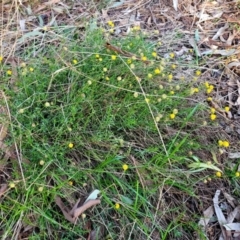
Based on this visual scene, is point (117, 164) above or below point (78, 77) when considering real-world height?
below

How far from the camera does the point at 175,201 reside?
64.0 inches

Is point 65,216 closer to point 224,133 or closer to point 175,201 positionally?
point 175,201

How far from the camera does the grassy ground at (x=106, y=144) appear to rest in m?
1.51

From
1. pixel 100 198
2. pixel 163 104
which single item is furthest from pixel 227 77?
pixel 100 198

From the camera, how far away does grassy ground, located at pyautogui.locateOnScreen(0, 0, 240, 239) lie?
4.96 ft

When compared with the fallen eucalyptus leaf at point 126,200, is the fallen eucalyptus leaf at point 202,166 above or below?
below

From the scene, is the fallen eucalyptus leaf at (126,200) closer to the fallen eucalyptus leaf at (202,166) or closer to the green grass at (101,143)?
the green grass at (101,143)

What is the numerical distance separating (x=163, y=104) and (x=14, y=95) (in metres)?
0.57

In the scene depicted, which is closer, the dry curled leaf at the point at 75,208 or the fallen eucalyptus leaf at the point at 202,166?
the dry curled leaf at the point at 75,208

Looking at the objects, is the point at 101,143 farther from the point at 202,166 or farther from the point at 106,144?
the point at 202,166

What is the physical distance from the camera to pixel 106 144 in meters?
1.63

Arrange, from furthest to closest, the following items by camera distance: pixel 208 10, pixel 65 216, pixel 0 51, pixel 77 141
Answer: pixel 208 10 → pixel 0 51 → pixel 77 141 → pixel 65 216

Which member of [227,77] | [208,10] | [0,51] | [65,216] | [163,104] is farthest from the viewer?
[208,10]

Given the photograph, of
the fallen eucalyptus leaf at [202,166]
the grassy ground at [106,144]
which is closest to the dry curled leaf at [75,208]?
the grassy ground at [106,144]
